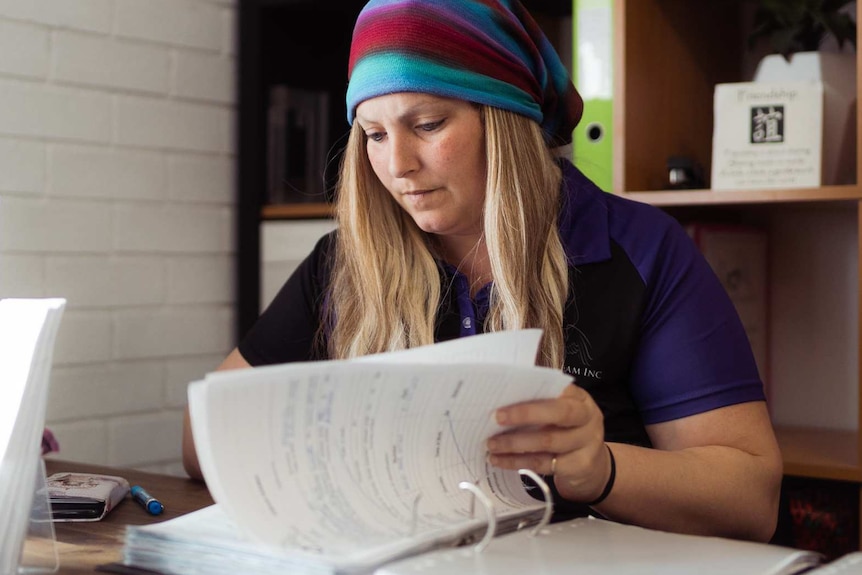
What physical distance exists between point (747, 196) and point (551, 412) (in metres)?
0.89

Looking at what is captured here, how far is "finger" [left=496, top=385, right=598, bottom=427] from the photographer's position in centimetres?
84

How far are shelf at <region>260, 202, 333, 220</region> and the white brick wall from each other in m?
0.10

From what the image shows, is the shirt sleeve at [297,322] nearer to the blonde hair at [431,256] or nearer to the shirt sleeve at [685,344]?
the blonde hair at [431,256]

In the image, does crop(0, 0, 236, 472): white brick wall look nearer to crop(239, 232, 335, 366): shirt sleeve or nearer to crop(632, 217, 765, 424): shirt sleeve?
crop(239, 232, 335, 366): shirt sleeve

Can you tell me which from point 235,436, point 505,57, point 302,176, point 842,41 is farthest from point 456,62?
point 302,176

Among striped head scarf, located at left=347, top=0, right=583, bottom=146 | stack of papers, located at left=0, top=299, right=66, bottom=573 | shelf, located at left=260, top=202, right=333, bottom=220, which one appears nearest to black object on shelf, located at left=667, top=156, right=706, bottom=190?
striped head scarf, located at left=347, top=0, right=583, bottom=146

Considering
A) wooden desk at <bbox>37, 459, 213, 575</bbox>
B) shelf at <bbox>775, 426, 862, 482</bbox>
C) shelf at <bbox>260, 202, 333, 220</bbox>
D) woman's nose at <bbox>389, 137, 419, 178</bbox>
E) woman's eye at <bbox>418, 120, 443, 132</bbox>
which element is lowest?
shelf at <bbox>775, 426, 862, 482</bbox>

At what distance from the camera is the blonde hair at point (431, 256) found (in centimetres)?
128

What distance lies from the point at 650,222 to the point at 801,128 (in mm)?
437

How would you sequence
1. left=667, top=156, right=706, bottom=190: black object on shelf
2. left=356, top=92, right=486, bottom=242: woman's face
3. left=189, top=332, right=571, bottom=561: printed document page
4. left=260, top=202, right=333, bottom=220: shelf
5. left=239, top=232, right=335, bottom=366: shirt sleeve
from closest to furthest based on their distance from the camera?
left=189, top=332, right=571, bottom=561: printed document page < left=356, top=92, right=486, bottom=242: woman's face < left=239, top=232, right=335, bottom=366: shirt sleeve < left=667, top=156, right=706, bottom=190: black object on shelf < left=260, top=202, right=333, bottom=220: shelf

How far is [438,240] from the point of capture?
1.44 metres

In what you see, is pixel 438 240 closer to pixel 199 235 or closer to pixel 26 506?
pixel 26 506

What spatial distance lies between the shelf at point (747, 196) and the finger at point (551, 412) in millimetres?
822

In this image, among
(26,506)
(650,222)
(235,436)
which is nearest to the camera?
(235,436)
